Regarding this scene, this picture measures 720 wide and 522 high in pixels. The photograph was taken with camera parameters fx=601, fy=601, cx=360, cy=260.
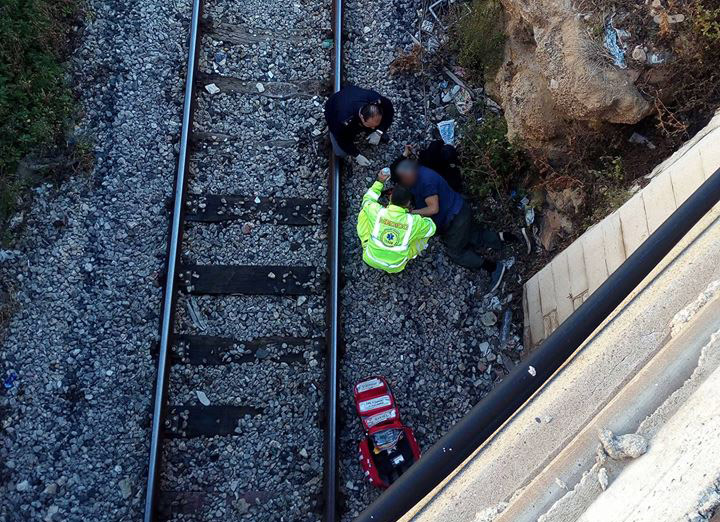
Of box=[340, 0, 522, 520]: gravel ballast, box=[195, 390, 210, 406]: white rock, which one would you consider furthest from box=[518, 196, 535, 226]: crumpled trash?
box=[195, 390, 210, 406]: white rock

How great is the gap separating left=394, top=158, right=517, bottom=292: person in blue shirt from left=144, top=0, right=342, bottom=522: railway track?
848mm

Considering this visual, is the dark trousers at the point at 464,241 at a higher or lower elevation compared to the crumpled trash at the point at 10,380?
higher

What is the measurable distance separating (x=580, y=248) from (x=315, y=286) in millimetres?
2610

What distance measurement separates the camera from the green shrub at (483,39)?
6.91 metres

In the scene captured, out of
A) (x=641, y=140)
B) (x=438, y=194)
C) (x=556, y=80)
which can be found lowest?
(x=438, y=194)

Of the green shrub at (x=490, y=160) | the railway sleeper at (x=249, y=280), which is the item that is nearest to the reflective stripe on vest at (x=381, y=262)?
the railway sleeper at (x=249, y=280)

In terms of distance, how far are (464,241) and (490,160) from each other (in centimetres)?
98

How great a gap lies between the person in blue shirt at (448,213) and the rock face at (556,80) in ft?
3.34

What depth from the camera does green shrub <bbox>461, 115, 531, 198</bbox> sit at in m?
6.63

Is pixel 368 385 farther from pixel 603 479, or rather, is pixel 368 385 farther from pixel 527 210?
pixel 603 479

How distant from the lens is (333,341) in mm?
5910

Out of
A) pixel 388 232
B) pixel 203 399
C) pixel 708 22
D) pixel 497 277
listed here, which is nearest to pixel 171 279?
pixel 203 399

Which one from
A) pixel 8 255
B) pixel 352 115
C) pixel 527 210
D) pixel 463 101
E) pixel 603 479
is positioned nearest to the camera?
pixel 603 479

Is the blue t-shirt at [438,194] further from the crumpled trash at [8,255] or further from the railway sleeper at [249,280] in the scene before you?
the crumpled trash at [8,255]
